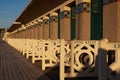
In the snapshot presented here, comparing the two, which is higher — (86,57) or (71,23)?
(71,23)

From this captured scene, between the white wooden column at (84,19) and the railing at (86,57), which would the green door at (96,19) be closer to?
the white wooden column at (84,19)

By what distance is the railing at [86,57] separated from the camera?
5.30 m

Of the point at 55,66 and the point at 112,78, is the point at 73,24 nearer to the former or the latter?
the point at 55,66

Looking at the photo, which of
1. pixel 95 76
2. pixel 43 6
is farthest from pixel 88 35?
pixel 43 6

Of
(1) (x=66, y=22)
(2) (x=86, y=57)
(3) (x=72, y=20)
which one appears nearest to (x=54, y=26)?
(1) (x=66, y=22)

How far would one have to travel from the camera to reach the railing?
5.30 metres

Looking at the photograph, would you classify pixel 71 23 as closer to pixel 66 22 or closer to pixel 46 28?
pixel 66 22

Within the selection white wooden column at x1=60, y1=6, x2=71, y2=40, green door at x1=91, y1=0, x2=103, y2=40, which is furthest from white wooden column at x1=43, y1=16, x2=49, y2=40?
green door at x1=91, y1=0, x2=103, y2=40

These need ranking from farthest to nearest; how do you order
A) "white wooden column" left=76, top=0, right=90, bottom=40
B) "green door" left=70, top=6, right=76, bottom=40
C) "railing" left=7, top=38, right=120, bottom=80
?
"green door" left=70, top=6, right=76, bottom=40 → "white wooden column" left=76, top=0, right=90, bottom=40 → "railing" left=7, top=38, right=120, bottom=80

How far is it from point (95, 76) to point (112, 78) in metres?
3.15

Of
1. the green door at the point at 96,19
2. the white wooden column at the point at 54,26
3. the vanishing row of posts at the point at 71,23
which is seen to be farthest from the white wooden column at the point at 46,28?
the green door at the point at 96,19

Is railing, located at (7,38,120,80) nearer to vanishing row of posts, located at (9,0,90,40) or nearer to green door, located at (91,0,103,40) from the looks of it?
green door, located at (91,0,103,40)

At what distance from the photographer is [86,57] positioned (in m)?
9.30

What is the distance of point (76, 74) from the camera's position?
7.93 meters
